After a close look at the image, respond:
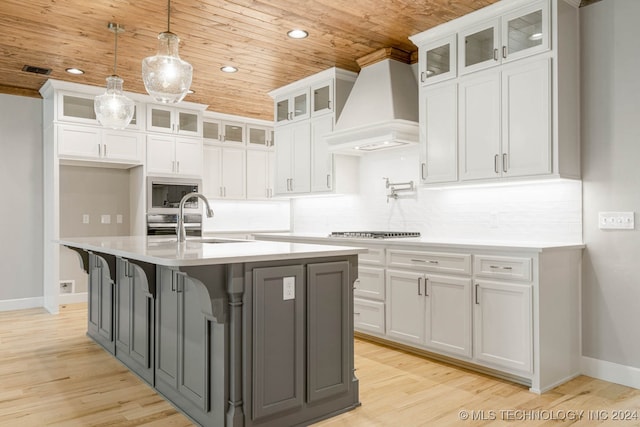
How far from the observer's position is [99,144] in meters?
5.76

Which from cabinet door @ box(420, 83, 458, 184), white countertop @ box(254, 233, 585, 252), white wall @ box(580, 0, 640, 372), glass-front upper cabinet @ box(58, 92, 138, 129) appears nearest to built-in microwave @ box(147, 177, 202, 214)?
glass-front upper cabinet @ box(58, 92, 138, 129)

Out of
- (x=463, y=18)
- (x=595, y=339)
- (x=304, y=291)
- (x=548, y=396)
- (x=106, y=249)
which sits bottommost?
(x=548, y=396)

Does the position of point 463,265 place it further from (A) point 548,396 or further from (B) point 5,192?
(B) point 5,192

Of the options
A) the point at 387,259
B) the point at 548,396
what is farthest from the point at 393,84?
the point at 548,396

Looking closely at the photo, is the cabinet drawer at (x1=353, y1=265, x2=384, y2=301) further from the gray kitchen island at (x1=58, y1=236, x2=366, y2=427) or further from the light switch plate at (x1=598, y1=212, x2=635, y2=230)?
the light switch plate at (x1=598, y1=212, x2=635, y2=230)

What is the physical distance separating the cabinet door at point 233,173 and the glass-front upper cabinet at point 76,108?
1.80m

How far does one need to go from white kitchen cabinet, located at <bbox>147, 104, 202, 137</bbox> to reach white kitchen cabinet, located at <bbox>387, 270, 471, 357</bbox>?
12.6ft

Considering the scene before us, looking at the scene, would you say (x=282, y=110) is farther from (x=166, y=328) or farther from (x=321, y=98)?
(x=166, y=328)

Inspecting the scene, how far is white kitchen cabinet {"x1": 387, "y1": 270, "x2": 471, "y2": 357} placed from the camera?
3.45 meters

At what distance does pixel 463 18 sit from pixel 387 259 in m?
2.02

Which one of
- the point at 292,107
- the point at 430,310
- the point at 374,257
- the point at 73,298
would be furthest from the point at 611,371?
the point at 73,298

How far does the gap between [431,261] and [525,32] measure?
1801 mm

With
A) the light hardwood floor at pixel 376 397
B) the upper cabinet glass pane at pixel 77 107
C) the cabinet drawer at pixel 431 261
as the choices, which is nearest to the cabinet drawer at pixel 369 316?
the light hardwood floor at pixel 376 397

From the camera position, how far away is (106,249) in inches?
114
